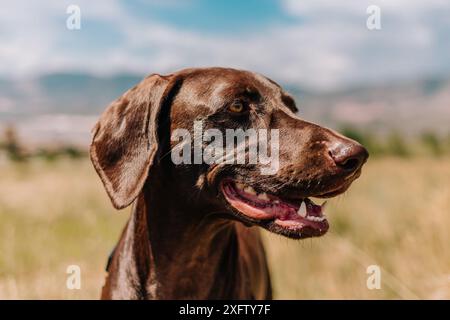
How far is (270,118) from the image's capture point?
351 centimetres

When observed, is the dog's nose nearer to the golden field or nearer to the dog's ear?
the golden field

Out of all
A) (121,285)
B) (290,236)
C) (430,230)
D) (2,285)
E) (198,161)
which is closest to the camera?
(290,236)

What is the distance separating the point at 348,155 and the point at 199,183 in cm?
84

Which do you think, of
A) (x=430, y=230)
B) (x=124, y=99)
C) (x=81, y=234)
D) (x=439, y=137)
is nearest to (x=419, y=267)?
(x=430, y=230)

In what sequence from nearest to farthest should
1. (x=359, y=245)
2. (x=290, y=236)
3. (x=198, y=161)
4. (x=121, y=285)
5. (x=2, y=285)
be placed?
(x=290, y=236) < (x=198, y=161) < (x=121, y=285) < (x=2, y=285) < (x=359, y=245)

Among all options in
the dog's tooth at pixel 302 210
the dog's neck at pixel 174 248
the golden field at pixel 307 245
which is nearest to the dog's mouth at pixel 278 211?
the dog's tooth at pixel 302 210

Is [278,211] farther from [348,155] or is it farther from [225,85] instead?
[225,85]

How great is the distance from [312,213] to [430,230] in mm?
2646

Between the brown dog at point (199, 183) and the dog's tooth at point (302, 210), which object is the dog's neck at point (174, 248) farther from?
the dog's tooth at point (302, 210)

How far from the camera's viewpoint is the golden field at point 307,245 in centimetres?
535

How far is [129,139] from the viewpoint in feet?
12.1

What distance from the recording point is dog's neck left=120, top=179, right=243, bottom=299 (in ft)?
12.3

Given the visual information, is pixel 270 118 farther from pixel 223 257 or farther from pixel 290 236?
pixel 223 257

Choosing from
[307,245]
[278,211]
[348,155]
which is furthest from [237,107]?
[307,245]
